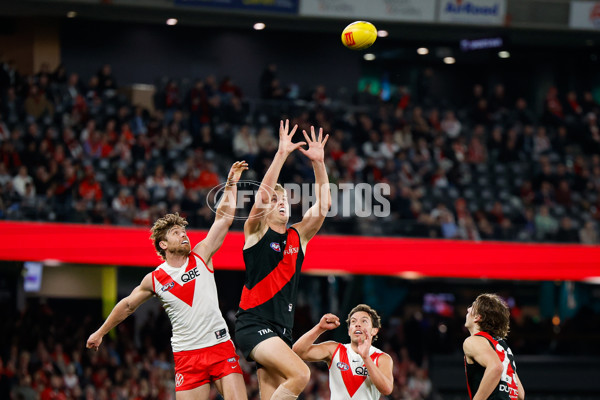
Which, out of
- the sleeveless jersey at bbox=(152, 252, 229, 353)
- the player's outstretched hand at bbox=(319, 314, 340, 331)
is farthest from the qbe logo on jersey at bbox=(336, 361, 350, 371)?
the sleeveless jersey at bbox=(152, 252, 229, 353)

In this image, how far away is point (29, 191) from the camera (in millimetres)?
16281

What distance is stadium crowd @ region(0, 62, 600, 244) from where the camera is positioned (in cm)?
1681

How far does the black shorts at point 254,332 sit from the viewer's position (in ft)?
25.3

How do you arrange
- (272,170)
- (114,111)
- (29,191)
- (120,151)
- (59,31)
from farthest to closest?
(59,31), (114,111), (120,151), (29,191), (272,170)

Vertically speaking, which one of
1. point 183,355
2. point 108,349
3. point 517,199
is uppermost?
point 517,199

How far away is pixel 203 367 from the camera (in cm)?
796

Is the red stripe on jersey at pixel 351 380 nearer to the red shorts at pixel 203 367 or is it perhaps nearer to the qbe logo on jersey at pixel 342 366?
the qbe logo on jersey at pixel 342 366

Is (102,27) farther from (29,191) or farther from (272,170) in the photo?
(272,170)

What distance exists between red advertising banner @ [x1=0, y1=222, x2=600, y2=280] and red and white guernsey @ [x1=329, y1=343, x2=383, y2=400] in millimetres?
6971

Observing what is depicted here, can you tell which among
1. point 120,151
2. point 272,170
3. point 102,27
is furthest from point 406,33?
point 272,170

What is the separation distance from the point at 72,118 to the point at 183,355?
12046 millimetres

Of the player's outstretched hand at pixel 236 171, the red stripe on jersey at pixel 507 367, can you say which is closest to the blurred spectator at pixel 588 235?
the red stripe on jersey at pixel 507 367

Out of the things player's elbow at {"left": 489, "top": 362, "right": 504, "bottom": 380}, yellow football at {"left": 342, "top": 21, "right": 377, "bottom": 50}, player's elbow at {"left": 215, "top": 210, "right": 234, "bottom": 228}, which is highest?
yellow football at {"left": 342, "top": 21, "right": 377, "bottom": 50}

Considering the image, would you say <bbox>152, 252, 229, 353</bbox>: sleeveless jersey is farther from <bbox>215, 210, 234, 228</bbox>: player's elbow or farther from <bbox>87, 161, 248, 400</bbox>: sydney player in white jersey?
<bbox>215, 210, 234, 228</bbox>: player's elbow
